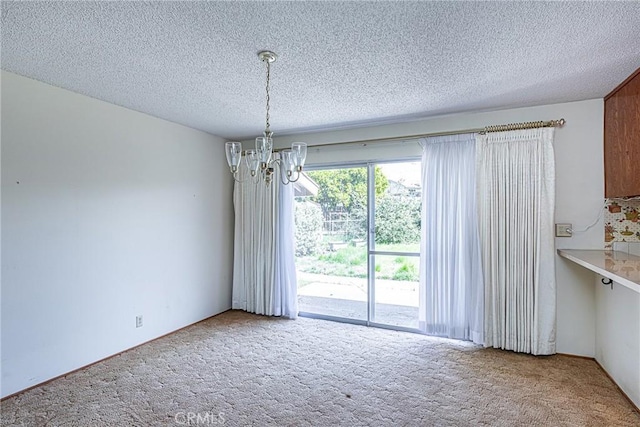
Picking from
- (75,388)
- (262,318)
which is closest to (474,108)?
(262,318)

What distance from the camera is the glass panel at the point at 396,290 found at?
12.7 ft

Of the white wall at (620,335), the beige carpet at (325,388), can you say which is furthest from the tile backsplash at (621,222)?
the beige carpet at (325,388)

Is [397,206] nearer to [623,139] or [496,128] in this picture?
[496,128]

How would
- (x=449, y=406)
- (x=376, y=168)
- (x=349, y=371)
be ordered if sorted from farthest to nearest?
(x=376, y=168) → (x=349, y=371) → (x=449, y=406)

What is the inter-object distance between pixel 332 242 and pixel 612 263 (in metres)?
2.76

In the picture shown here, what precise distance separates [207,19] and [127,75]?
3.69 ft

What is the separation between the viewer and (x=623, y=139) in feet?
8.80

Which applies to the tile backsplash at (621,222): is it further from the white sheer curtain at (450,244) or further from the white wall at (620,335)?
the white sheer curtain at (450,244)

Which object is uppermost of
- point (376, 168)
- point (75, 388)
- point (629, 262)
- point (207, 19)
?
point (207, 19)

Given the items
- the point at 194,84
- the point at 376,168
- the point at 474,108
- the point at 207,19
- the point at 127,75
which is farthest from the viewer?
the point at 376,168

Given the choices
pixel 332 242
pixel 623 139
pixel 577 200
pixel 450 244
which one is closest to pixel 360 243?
pixel 332 242

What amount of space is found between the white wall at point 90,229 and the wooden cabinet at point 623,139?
4265mm

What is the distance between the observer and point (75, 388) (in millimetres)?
2609

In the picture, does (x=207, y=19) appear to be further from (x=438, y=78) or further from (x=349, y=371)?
(x=349, y=371)
